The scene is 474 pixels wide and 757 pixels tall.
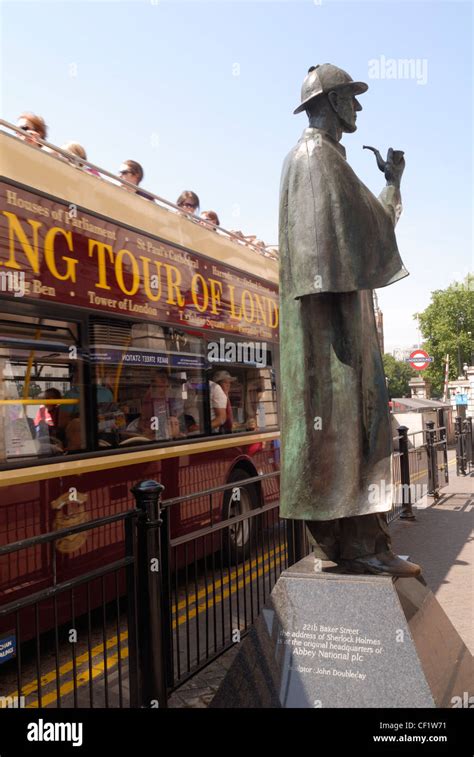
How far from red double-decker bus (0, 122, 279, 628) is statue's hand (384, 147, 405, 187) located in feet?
8.77

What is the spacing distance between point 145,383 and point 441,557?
402cm

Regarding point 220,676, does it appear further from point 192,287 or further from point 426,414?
point 426,414

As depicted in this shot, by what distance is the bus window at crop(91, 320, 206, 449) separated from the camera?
555cm

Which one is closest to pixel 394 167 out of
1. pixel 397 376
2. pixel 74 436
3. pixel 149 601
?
pixel 149 601

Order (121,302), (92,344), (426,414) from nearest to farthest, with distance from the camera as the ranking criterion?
1. (92,344)
2. (121,302)
3. (426,414)

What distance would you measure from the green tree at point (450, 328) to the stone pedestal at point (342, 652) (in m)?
71.5

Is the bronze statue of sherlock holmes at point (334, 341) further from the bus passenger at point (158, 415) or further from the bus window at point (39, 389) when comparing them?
the bus passenger at point (158, 415)

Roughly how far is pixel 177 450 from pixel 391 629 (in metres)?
3.83

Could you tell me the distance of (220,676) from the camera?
174 inches

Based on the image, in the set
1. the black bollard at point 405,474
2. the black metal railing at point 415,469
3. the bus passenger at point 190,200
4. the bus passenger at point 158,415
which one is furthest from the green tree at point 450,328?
the bus passenger at point 158,415

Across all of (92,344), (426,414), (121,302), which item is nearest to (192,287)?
(121,302)

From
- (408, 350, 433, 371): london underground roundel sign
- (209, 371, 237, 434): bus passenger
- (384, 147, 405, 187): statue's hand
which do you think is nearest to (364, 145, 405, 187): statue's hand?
(384, 147, 405, 187): statue's hand

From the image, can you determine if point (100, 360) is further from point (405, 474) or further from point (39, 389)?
point (405, 474)

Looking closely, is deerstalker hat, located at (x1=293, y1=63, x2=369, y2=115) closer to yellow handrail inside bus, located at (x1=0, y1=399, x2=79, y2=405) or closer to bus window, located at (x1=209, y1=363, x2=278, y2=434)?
yellow handrail inside bus, located at (x1=0, y1=399, x2=79, y2=405)
